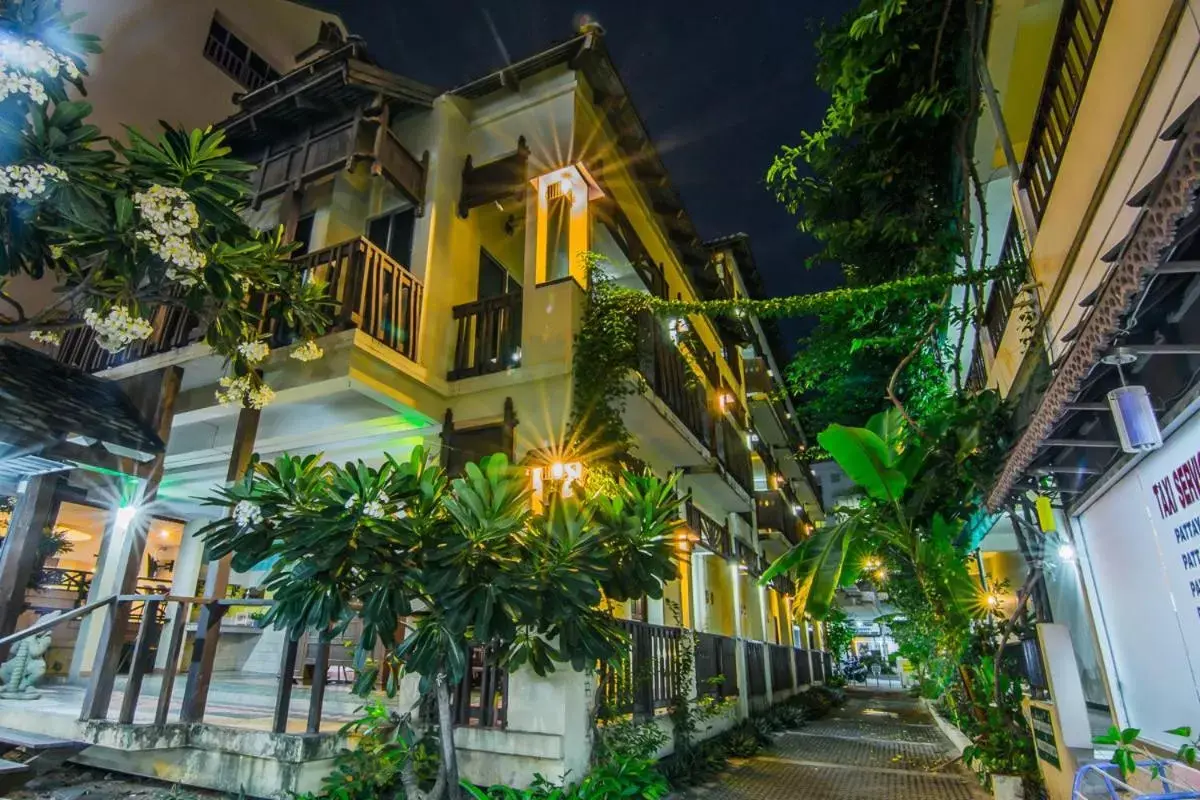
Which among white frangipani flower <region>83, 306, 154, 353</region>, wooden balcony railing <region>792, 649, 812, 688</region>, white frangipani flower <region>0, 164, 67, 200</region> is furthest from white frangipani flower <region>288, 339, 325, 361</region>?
wooden balcony railing <region>792, 649, 812, 688</region>

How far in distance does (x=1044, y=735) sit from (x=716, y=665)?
5.25 metres

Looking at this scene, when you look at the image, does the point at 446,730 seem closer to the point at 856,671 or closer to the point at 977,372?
the point at 977,372

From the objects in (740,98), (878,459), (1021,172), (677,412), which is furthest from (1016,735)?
(740,98)

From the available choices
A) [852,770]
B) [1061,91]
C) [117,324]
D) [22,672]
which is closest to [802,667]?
[852,770]

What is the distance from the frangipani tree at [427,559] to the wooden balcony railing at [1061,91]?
5.43 meters

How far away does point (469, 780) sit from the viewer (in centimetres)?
578

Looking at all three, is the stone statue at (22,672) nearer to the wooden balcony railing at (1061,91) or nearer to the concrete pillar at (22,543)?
the concrete pillar at (22,543)

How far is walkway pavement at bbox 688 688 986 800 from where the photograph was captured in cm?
689

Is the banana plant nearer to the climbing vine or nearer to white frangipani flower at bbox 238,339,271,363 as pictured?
the climbing vine

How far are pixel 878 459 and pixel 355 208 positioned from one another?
327 inches

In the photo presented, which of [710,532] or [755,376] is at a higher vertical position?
[755,376]

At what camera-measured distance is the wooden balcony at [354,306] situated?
700cm

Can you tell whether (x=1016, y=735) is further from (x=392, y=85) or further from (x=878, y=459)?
(x=392, y=85)

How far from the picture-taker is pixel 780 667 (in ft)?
50.6
